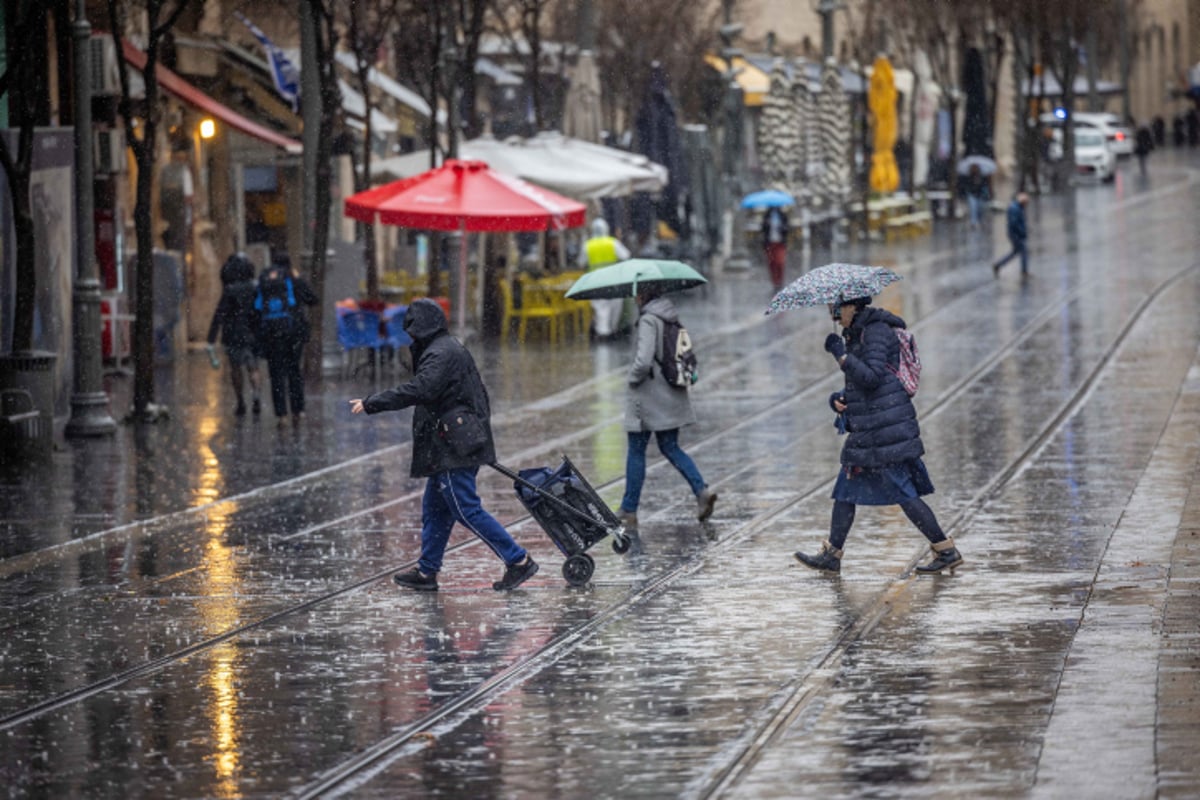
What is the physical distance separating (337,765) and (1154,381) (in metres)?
16.7

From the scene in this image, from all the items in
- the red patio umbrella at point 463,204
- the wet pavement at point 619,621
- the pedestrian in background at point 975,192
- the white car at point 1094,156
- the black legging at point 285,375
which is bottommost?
the wet pavement at point 619,621

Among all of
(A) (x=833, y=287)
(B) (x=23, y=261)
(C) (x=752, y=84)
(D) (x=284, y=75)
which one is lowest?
(A) (x=833, y=287)

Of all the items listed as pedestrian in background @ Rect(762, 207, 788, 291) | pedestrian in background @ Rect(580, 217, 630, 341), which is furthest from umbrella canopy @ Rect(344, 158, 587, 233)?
pedestrian in background @ Rect(762, 207, 788, 291)

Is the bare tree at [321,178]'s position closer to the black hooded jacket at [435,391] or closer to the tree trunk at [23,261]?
the tree trunk at [23,261]

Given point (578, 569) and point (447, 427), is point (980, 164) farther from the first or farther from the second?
point (447, 427)

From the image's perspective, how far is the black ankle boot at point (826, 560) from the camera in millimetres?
12969

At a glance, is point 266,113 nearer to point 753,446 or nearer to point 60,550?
point 753,446

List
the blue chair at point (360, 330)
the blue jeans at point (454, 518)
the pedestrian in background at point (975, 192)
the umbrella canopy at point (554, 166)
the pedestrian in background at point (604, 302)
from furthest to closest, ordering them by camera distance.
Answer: the pedestrian in background at point (975, 192), the umbrella canopy at point (554, 166), the pedestrian in background at point (604, 302), the blue chair at point (360, 330), the blue jeans at point (454, 518)

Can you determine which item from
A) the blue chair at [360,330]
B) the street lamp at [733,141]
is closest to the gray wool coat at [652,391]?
the blue chair at [360,330]

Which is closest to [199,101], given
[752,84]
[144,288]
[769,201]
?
[144,288]

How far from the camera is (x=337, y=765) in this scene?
8.54 meters

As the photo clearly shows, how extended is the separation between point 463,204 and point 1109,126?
60047 millimetres

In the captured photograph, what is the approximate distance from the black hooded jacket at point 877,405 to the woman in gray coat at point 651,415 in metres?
2.64

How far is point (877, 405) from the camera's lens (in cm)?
1258
